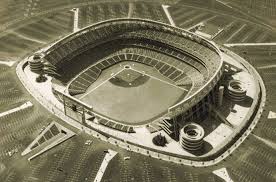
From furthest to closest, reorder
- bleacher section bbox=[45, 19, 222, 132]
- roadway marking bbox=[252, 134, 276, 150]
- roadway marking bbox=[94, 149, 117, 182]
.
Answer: bleacher section bbox=[45, 19, 222, 132] → roadway marking bbox=[252, 134, 276, 150] → roadway marking bbox=[94, 149, 117, 182]

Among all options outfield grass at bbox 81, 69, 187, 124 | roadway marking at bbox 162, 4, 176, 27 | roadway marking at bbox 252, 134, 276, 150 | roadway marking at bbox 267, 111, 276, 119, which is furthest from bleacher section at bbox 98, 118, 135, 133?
roadway marking at bbox 162, 4, 176, 27

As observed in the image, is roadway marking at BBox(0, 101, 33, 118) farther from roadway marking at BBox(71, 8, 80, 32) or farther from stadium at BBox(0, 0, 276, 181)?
roadway marking at BBox(71, 8, 80, 32)

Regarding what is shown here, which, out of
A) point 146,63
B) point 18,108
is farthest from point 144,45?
point 18,108

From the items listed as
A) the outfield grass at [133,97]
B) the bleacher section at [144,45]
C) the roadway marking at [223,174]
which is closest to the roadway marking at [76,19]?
the bleacher section at [144,45]

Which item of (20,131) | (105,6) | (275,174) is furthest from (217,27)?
(20,131)

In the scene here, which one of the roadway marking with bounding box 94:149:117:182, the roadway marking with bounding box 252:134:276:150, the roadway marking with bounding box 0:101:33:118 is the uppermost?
the roadway marking with bounding box 0:101:33:118

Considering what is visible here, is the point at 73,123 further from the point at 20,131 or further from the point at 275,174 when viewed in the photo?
the point at 275,174

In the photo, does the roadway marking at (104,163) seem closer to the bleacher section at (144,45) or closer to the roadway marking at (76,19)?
the bleacher section at (144,45)
